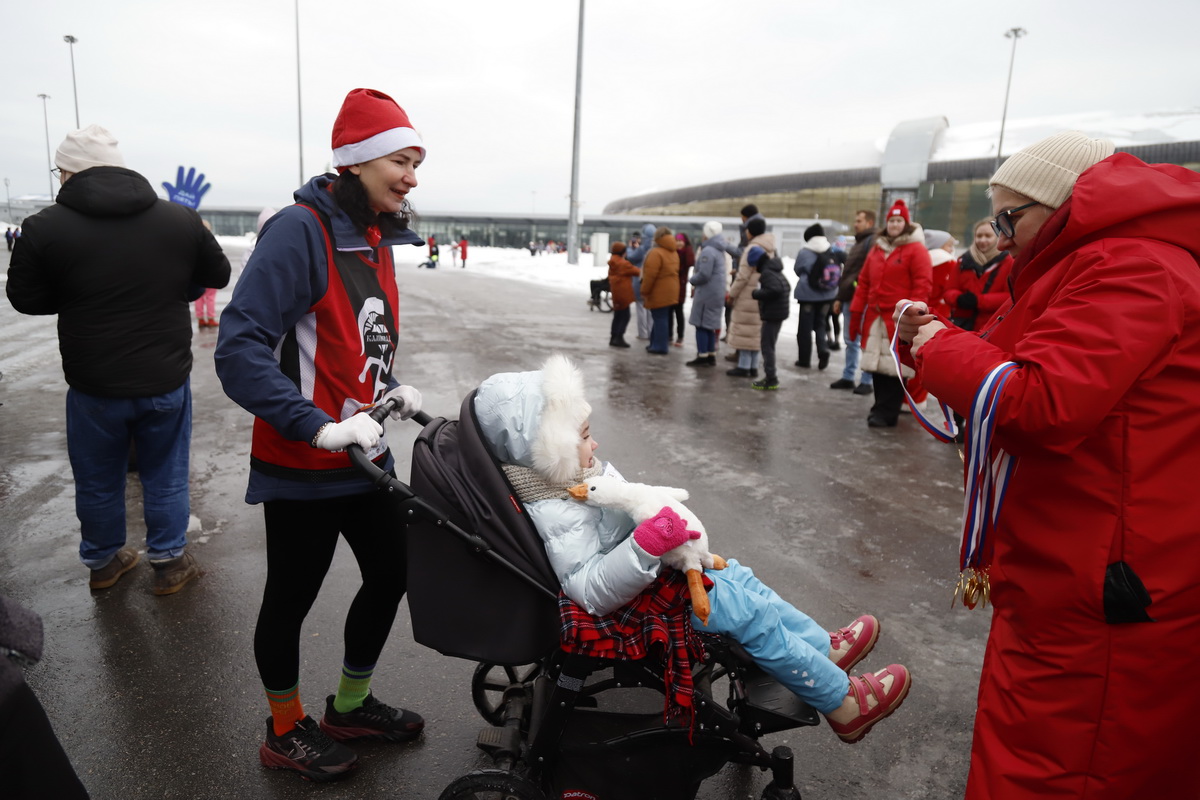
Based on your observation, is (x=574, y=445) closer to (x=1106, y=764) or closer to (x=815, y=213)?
(x=1106, y=764)

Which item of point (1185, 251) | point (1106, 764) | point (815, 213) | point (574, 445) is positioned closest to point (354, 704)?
point (574, 445)

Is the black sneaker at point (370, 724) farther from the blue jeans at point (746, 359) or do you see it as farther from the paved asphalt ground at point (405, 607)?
the blue jeans at point (746, 359)

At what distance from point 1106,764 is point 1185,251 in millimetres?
1153

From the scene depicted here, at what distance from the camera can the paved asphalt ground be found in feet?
8.68

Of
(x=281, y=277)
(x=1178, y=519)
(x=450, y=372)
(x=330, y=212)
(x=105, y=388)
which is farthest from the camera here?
(x=450, y=372)

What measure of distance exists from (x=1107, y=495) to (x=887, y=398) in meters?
6.10

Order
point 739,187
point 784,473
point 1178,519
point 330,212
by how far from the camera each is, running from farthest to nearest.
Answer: point 739,187 < point 784,473 < point 330,212 < point 1178,519

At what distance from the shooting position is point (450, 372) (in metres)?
9.41

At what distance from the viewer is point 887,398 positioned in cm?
748

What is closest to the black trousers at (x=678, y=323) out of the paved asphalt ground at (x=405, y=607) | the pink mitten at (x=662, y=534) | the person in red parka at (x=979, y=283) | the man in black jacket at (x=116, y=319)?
the paved asphalt ground at (x=405, y=607)

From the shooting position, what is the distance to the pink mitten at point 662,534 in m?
1.96

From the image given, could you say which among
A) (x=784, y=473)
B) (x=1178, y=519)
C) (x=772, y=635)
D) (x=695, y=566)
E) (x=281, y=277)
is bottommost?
(x=784, y=473)

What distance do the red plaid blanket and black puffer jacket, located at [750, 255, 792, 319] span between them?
732 centimetres

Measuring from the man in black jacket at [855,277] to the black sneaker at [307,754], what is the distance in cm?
Result: 773
